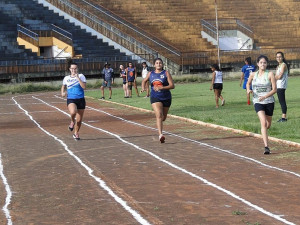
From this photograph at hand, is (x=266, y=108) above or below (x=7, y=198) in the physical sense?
above

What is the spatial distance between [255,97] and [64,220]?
677cm

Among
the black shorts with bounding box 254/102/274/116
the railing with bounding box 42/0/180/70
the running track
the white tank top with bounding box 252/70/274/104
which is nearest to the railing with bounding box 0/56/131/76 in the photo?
the railing with bounding box 42/0/180/70

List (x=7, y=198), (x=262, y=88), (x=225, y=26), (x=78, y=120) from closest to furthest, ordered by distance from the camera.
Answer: (x=7, y=198)
(x=262, y=88)
(x=78, y=120)
(x=225, y=26)

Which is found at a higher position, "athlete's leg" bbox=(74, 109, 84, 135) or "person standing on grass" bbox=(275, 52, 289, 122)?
"person standing on grass" bbox=(275, 52, 289, 122)

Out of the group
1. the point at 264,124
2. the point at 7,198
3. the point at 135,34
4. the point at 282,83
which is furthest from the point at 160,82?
the point at 135,34

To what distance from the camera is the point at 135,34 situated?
5269 cm

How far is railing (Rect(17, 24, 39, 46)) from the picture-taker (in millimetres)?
51369

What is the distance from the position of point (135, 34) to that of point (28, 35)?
291 inches

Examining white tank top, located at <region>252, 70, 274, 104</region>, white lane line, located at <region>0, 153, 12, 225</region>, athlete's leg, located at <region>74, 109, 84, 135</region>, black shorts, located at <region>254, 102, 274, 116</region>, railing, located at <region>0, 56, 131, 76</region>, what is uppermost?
railing, located at <region>0, 56, 131, 76</region>

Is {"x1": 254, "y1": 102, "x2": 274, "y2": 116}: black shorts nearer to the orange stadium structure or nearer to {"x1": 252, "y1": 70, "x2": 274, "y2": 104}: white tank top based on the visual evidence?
{"x1": 252, "y1": 70, "x2": 274, "y2": 104}: white tank top

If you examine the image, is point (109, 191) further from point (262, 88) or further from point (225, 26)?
point (225, 26)

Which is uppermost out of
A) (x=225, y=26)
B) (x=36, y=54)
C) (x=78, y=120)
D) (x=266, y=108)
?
(x=225, y=26)

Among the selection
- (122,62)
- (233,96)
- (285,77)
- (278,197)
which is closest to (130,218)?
(278,197)

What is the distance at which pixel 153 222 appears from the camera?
8188 millimetres
